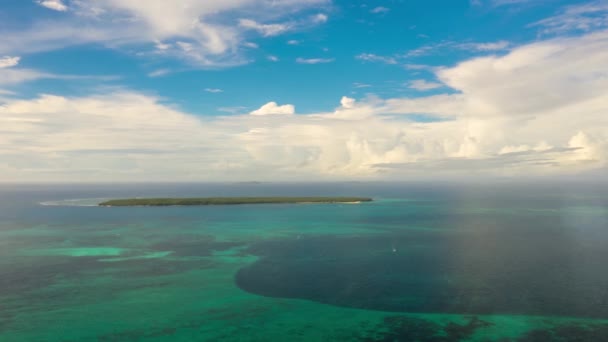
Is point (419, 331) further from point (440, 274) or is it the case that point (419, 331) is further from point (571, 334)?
point (440, 274)

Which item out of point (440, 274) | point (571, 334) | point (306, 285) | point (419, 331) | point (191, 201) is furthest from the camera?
point (191, 201)

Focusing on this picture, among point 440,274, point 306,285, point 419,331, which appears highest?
point 440,274

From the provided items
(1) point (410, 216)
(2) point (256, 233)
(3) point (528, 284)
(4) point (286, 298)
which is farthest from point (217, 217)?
(3) point (528, 284)

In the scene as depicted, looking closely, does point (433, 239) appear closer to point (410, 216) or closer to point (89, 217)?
point (410, 216)

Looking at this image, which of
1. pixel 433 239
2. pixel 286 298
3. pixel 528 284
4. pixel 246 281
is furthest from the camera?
pixel 433 239

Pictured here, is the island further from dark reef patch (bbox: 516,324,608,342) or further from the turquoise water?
dark reef patch (bbox: 516,324,608,342)

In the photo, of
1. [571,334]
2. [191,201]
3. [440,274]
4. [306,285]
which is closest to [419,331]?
[571,334]

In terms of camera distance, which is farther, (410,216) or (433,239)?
(410,216)

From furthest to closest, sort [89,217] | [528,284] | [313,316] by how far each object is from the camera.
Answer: [89,217] < [528,284] < [313,316]
